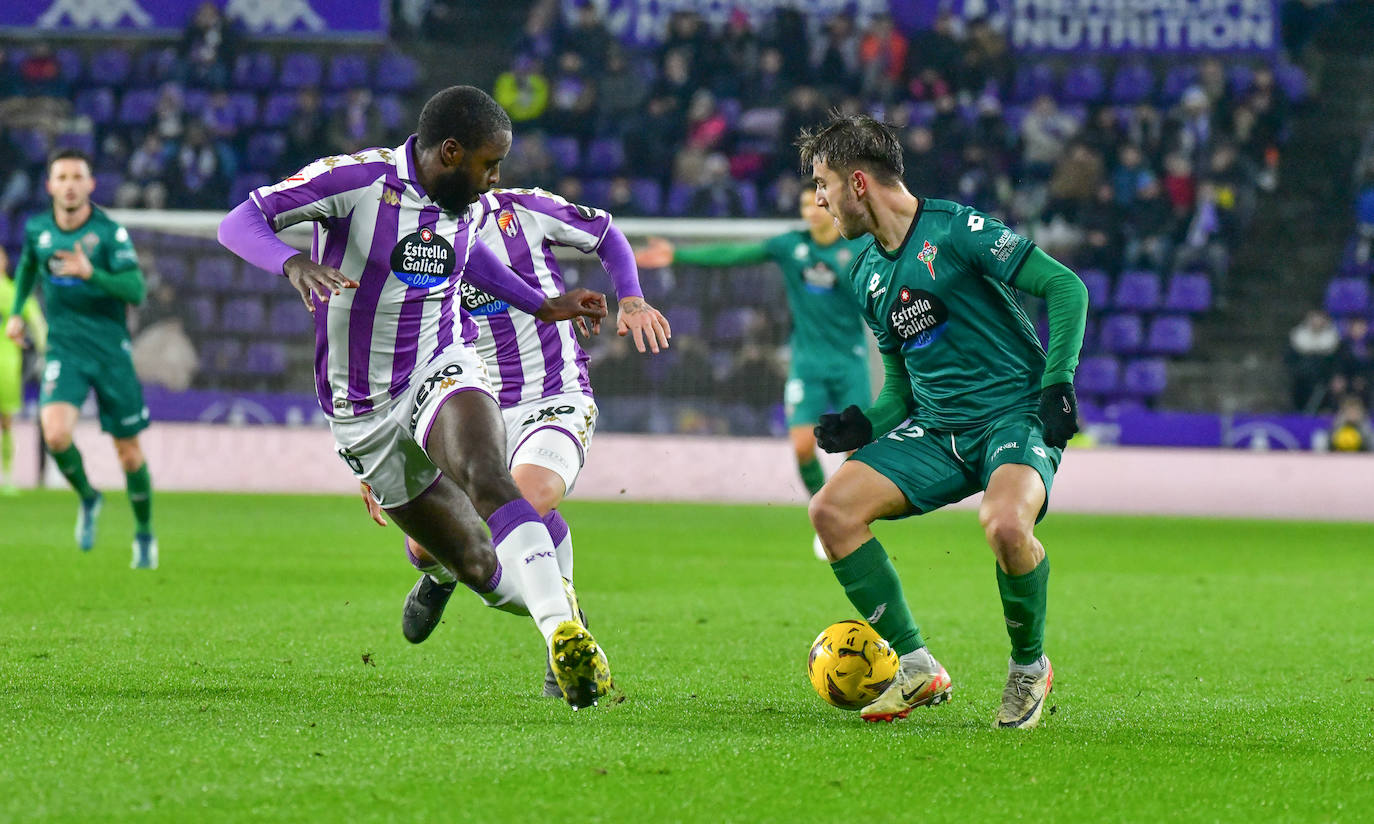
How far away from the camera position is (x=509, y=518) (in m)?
4.78

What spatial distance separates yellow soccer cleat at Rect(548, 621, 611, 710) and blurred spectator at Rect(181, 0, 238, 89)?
19.8 meters

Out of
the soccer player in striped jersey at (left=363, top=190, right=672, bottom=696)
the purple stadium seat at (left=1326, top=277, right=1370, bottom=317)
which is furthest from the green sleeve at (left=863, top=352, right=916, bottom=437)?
the purple stadium seat at (left=1326, top=277, right=1370, bottom=317)

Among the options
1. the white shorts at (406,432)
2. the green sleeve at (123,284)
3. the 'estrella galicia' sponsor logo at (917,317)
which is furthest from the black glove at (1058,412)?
the green sleeve at (123,284)

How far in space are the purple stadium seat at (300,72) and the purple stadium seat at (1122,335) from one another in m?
11.2

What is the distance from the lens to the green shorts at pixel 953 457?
5066mm

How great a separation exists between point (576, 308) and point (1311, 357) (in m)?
14.2

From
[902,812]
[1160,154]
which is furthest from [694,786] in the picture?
[1160,154]

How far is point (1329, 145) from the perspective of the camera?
70.1 ft

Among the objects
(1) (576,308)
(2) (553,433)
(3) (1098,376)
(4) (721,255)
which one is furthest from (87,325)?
(3) (1098,376)

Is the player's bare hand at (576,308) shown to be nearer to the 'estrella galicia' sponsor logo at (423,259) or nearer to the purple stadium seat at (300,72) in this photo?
the 'estrella galicia' sponsor logo at (423,259)

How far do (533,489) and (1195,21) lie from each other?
18115mm

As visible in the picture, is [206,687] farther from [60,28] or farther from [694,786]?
[60,28]

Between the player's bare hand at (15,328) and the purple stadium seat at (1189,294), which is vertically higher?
the player's bare hand at (15,328)

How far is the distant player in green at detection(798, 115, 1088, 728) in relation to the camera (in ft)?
16.3
